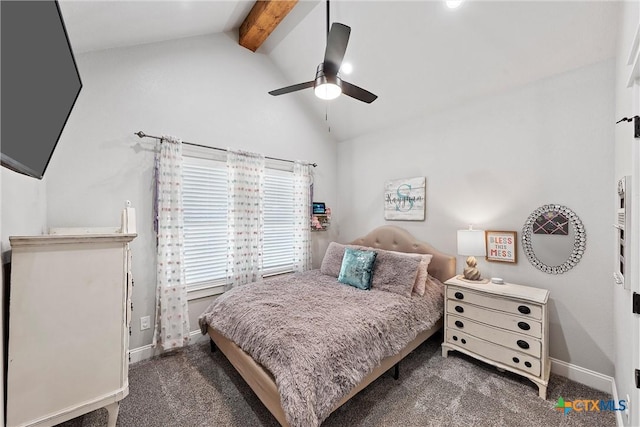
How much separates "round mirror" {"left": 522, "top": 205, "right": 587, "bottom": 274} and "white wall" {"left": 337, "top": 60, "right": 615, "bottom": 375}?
0.18 feet

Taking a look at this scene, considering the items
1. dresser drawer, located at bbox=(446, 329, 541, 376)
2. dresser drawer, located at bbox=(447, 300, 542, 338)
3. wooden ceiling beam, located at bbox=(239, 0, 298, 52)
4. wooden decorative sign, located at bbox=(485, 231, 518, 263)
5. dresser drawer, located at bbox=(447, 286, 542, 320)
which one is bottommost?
dresser drawer, located at bbox=(446, 329, 541, 376)

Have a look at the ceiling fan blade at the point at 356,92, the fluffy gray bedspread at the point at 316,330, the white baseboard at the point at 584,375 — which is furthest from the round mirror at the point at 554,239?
the ceiling fan blade at the point at 356,92

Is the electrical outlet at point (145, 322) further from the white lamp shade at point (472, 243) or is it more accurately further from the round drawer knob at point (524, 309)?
the round drawer knob at point (524, 309)

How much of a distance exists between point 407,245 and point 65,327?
10.2 feet

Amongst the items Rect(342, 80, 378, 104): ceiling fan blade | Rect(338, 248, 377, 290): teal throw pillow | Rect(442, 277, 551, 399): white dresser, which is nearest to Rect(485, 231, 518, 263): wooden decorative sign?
Rect(442, 277, 551, 399): white dresser

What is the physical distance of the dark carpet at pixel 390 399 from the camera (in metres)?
1.69

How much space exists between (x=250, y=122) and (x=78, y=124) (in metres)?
1.62

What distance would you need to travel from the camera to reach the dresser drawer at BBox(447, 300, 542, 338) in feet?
6.44

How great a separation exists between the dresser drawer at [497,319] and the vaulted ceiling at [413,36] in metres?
2.17

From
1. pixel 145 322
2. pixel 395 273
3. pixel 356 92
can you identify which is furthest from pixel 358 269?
pixel 145 322

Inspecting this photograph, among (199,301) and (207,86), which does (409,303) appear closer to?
(199,301)

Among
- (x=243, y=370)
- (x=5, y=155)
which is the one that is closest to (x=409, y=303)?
(x=243, y=370)

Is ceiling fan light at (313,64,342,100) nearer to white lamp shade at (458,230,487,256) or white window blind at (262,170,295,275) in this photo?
white window blind at (262,170,295,275)

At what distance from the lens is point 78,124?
2113 millimetres
